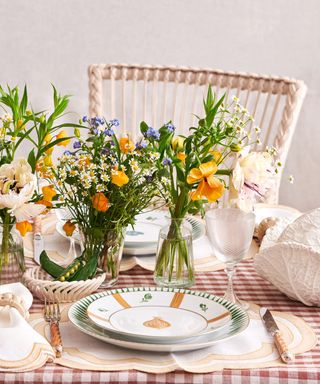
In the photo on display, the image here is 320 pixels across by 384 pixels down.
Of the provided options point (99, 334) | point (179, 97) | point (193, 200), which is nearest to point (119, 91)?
point (179, 97)

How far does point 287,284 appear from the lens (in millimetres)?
1317

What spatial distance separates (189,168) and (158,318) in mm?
264

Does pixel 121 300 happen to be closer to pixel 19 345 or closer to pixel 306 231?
pixel 19 345

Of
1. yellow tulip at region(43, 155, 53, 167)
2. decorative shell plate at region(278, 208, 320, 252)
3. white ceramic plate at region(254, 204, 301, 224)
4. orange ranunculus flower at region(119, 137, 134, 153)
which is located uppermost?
orange ranunculus flower at region(119, 137, 134, 153)

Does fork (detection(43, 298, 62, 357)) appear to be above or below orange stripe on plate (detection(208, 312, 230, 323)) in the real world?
below

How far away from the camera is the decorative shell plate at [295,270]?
4.17 feet

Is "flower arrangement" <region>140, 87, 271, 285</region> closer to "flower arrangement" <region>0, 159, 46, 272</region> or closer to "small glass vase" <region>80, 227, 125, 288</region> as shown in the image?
"small glass vase" <region>80, 227, 125, 288</region>

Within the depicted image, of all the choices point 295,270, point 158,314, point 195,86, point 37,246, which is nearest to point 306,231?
point 295,270

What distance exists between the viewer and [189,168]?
4.34 feet

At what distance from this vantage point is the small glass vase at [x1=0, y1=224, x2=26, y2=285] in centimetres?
132

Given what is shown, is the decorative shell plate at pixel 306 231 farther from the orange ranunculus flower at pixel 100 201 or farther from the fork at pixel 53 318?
the fork at pixel 53 318

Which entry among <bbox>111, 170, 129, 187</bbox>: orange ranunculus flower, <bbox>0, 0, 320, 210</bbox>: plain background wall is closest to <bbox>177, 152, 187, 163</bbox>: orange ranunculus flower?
<bbox>111, 170, 129, 187</bbox>: orange ranunculus flower

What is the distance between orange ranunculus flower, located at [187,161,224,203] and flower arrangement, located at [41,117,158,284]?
76 mm

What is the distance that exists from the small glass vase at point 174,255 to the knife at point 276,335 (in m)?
0.19
